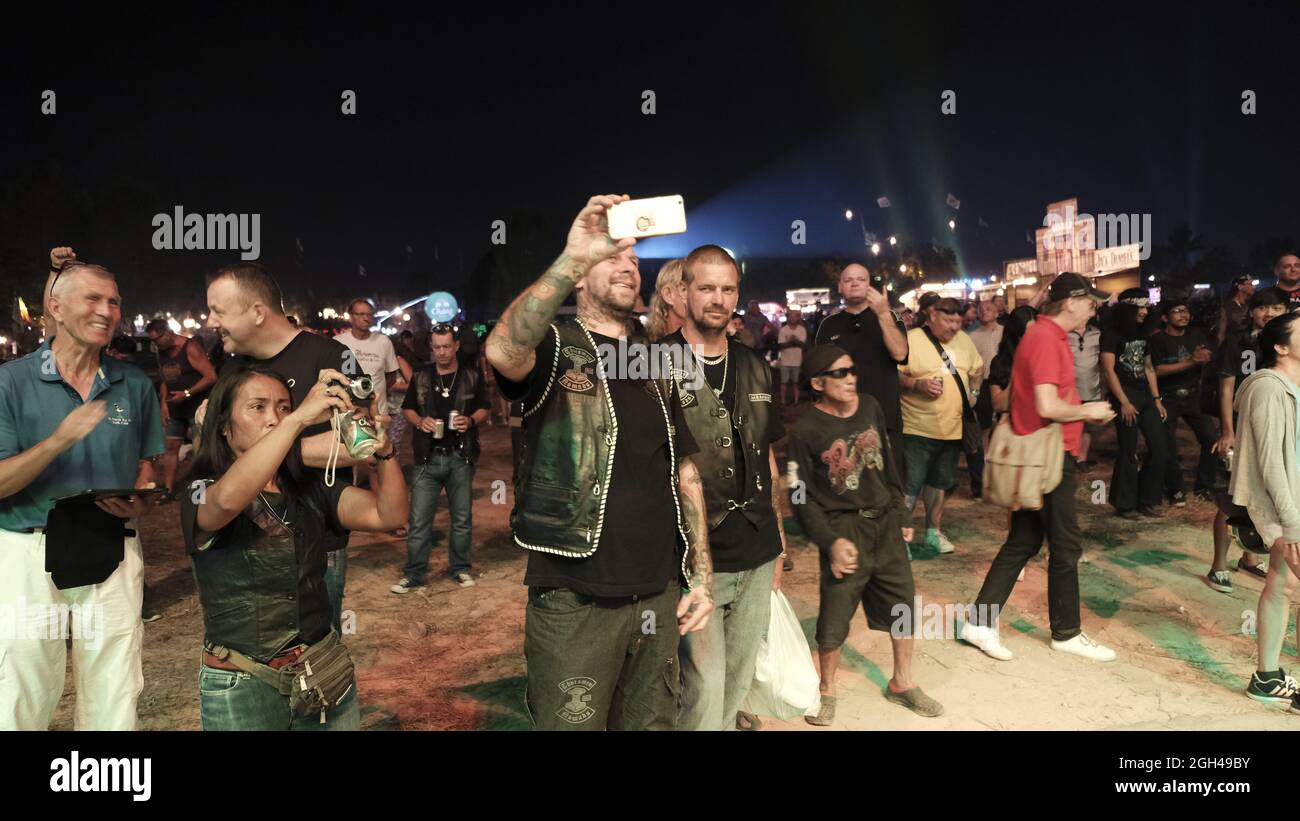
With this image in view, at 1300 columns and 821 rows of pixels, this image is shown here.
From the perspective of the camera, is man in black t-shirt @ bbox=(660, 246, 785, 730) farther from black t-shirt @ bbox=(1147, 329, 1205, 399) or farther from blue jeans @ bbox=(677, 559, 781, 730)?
black t-shirt @ bbox=(1147, 329, 1205, 399)

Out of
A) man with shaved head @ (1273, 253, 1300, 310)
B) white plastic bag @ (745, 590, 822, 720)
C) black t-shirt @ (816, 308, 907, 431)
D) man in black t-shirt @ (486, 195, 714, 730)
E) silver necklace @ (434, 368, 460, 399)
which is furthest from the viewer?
man with shaved head @ (1273, 253, 1300, 310)

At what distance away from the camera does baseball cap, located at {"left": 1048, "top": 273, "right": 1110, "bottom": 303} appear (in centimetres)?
493

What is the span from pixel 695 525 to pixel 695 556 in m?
0.12

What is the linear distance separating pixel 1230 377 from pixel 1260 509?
8.83 ft

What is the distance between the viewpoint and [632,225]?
248 cm

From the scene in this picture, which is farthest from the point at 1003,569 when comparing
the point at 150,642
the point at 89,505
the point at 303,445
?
the point at 150,642

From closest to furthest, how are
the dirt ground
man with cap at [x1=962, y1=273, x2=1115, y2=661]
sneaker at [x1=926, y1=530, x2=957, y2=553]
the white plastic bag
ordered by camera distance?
the white plastic bag < the dirt ground < man with cap at [x1=962, y1=273, x2=1115, y2=661] < sneaker at [x1=926, y1=530, x2=957, y2=553]

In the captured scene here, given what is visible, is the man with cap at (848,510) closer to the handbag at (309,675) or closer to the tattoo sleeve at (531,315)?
the tattoo sleeve at (531,315)

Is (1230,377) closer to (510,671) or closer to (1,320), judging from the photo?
(510,671)

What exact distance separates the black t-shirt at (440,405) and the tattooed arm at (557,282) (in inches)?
173

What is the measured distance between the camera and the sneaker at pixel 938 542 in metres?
7.34

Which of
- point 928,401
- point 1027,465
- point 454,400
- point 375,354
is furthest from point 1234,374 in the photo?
point 375,354

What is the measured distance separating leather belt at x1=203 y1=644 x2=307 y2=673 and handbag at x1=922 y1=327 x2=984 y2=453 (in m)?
5.80

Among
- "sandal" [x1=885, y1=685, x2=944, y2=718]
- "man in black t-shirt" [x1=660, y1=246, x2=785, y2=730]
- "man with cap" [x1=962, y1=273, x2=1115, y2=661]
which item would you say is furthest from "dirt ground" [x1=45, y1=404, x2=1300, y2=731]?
"man in black t-shirt" [x1=660, y1=246, x2=785, y2=730]
